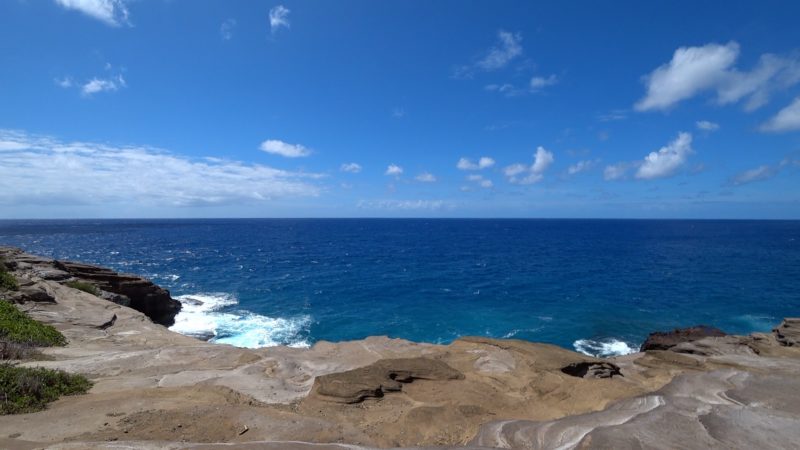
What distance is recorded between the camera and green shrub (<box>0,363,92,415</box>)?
9432mm

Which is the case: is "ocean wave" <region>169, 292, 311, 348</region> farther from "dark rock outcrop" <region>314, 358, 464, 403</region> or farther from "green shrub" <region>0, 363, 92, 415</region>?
"green shrub" <region>0, 363, 92, 415</region>

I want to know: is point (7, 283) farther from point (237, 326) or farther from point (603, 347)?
point (603, 347)

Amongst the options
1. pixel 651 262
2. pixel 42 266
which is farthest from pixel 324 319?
pixel 651 262

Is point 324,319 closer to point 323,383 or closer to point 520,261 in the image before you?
point 323,383

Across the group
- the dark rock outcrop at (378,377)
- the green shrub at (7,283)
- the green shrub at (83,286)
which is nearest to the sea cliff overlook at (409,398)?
the dark rock outcrop at (378,377)

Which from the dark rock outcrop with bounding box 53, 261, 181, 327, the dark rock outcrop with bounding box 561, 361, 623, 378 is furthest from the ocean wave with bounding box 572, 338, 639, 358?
the dark rock outcrop with bounding box 53, 261, 181, 327

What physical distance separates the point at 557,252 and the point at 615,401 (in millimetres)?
89253

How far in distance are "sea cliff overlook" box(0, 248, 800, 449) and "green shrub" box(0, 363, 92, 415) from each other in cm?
42

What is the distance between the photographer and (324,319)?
39156 mm

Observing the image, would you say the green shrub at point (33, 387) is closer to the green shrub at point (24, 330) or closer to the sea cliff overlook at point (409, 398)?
the sea cliff overlook at point (409, 398)

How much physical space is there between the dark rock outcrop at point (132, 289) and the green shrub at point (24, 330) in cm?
1546

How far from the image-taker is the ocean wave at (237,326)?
3328cm

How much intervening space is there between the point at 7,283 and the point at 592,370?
3237 centimetres

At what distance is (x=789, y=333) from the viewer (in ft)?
69.0
